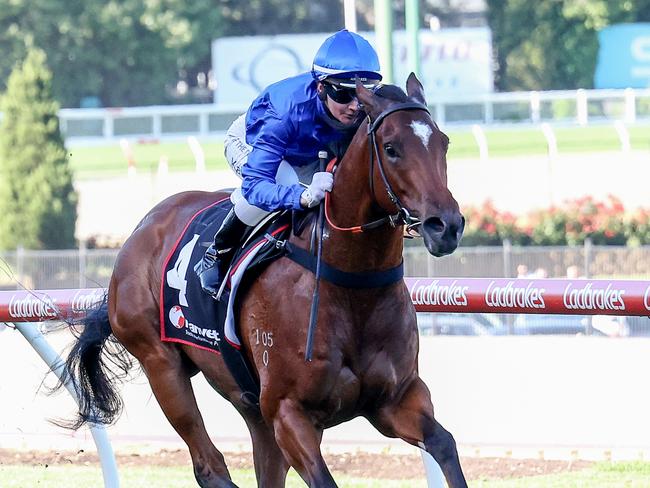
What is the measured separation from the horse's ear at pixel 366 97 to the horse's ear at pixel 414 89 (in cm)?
11

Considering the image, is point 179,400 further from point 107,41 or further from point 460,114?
point 107,41

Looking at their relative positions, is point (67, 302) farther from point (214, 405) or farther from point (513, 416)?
point (513, 416)

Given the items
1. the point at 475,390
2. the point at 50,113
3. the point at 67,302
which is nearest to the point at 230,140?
the point at 67,302

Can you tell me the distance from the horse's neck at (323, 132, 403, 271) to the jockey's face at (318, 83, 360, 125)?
0.21 metres

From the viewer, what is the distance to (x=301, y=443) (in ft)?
13.7

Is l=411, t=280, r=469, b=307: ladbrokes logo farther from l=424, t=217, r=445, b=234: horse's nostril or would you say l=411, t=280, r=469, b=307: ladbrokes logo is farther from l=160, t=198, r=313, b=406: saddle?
l=424, t=217, r=445, b=234: horse's nostril

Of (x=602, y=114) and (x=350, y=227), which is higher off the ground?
(x=350, y=227)

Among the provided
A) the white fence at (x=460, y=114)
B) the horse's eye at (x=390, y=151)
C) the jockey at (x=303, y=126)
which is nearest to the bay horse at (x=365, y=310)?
the horse's eye at (x=390, y=151)

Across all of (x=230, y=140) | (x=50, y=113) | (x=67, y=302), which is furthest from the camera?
(x=50, y=113)

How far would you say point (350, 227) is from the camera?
13.8 feet

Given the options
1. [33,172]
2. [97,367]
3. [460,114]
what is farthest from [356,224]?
[460,114]

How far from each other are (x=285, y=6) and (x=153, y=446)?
3958cm

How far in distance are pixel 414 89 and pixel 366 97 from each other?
0.50ft

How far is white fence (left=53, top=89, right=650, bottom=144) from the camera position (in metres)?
32.2
